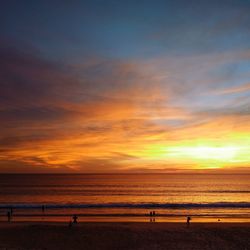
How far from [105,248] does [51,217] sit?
773 inches

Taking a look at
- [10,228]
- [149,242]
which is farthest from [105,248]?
[10,228]

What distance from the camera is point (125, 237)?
24.9 m

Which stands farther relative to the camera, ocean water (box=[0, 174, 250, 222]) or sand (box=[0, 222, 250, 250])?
ocean water (box=[0, 174, 250, 222])

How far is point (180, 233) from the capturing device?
87.6ft

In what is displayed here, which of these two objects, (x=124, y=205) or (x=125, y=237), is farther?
(x=124, y=205)

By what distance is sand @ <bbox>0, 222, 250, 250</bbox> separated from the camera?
22328 mm

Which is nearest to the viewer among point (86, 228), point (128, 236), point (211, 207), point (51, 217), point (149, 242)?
point (149, 242)

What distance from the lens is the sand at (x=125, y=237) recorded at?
22328 millimetres

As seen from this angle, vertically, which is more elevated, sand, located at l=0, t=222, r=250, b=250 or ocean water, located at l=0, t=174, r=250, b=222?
sand, located at l=0, t=222, r=250, b=250

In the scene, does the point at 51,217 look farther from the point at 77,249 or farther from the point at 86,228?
the point at 77,249

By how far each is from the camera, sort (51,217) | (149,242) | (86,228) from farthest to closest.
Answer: (51,217), (86,228), (149,242)

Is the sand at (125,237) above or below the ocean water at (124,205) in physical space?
above

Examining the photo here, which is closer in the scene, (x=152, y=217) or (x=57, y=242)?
(x=57, y=242)

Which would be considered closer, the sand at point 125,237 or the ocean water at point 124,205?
the sand at point 125,237
